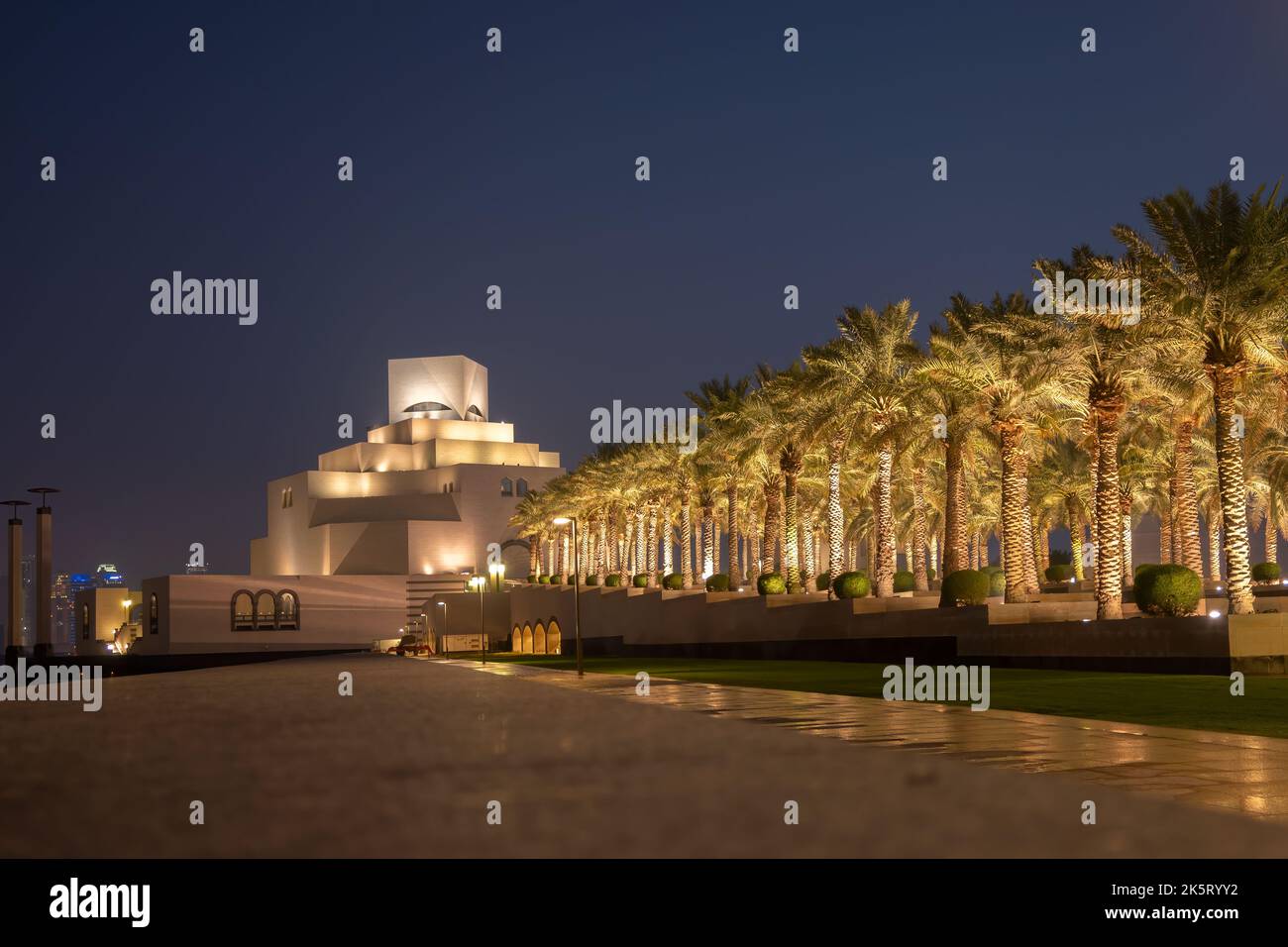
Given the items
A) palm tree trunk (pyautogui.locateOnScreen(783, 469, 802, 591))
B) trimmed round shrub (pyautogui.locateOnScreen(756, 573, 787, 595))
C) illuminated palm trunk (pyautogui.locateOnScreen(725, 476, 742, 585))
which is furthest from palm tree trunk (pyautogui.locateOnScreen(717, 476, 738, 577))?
trimmed round shrub (pyautogui.locateOnScreen(756, 573, 787, 595))

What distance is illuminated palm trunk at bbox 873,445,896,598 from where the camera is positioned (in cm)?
4109

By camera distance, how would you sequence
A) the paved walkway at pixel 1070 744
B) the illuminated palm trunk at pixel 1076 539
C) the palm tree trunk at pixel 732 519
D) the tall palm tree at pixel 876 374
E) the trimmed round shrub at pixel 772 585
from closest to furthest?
1. the paved walkway at pixel 1070 744
2. the tall palm tree at pixel 876 374
3. the trimmed round shrub at pixel 772 585
4. the illuminated palm trunk at pixel 1076 539
5. the palm tree trunk at pixel 732 519

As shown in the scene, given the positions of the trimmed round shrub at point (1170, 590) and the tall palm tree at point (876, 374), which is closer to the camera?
the trimmed round shrub at point (1170, 590)

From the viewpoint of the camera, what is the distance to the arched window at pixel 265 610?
10356cm

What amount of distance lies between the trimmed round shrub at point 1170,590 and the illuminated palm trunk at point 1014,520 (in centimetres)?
766

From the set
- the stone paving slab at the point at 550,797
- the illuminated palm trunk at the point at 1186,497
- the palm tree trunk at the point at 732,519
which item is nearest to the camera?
the stone paving slab at the point at 550,797

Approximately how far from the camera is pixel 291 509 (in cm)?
12850

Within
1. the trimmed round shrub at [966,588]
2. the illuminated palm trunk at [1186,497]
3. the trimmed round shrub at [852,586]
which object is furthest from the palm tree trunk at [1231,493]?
the trimmed round shrub at [852,586]

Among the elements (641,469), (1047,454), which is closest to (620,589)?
(641,469)

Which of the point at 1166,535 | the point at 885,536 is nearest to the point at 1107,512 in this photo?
the point at 885,536

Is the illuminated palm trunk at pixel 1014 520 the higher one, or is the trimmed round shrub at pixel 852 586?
the illuminated palm trunk at pixel 1014 520

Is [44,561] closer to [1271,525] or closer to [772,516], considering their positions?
[772,516]

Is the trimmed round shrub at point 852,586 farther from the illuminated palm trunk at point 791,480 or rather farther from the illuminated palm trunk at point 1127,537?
the illuminated palm trunk at point 1127,537
